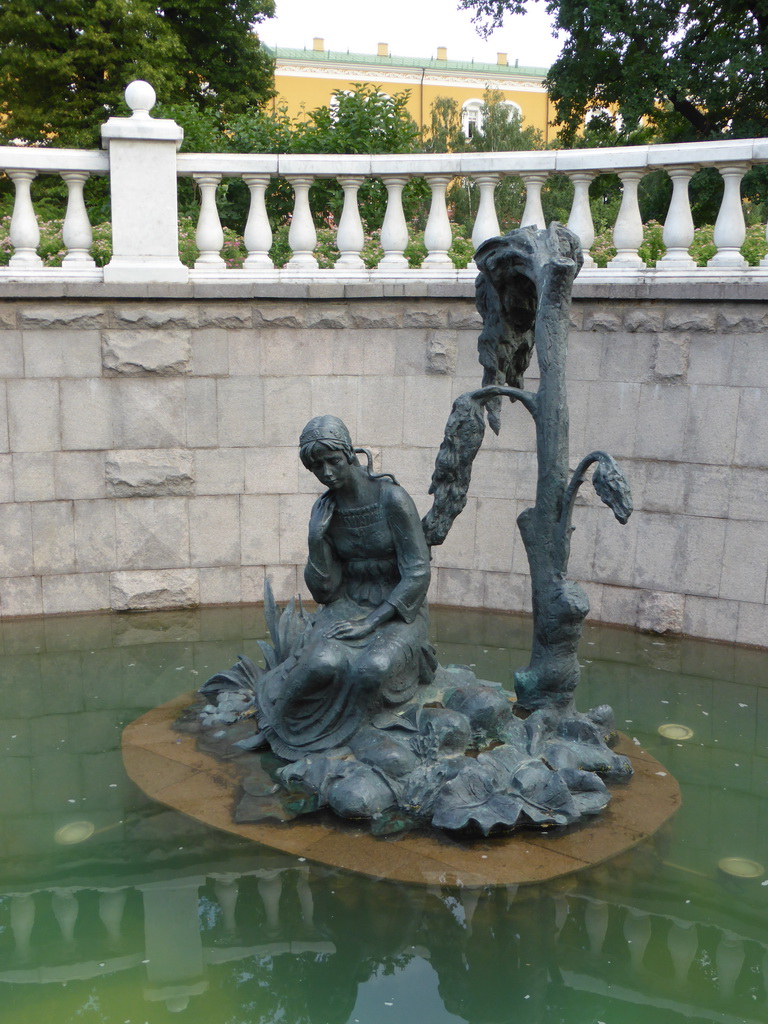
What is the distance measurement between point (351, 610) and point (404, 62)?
128ft

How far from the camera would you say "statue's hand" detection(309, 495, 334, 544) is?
542 centimetres

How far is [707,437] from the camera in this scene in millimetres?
7418

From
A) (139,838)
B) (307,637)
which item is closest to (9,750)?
(139,838)

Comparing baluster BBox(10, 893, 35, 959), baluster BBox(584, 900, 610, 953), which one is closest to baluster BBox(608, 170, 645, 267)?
baluster BBox(584, 900, 610, 953)

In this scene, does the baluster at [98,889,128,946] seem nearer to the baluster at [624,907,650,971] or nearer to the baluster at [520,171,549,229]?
the baluster at [624,907,650,971]

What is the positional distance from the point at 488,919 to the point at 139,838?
1725mm

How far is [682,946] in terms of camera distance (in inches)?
159

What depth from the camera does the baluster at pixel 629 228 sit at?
292 inches

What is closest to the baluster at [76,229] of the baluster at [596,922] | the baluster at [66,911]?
the baluster at [66,911]

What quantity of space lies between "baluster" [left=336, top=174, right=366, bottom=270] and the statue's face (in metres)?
3.24

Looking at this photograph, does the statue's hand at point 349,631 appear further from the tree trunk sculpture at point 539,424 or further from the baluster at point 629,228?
the baluster at point 629,228

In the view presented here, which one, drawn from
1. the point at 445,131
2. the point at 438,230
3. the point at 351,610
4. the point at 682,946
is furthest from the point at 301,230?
the point at 445,131

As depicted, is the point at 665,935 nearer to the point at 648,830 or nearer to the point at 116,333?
the point at 648,830

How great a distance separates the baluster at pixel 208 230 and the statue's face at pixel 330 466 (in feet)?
11.0
